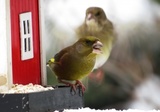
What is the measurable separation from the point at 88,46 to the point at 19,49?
0.25 meters

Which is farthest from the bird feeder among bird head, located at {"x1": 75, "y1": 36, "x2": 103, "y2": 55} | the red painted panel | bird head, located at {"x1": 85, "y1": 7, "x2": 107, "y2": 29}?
bird head, located at {"x1": 85, "y1": 7, "x2": 107, "y2": 29}

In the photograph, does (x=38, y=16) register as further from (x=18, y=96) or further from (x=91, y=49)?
(x=18, y=96)

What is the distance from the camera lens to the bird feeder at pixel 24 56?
2572mm

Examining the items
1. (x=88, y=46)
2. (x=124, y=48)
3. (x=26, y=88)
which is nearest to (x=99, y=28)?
(x=124, y=48)

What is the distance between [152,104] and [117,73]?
0.32 metres

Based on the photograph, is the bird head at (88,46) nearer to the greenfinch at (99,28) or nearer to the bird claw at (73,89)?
the bird claw at (73,89)

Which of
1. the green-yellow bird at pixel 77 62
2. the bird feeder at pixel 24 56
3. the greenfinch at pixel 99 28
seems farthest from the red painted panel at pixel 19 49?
the greenfinch at pixel 99 28

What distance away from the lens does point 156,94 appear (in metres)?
4.99

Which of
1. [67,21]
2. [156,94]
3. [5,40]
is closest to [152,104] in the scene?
[156,94]

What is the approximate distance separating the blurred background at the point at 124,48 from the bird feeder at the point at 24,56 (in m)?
1.74

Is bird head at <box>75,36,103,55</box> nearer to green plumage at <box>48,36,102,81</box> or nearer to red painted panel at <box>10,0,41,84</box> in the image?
green plumage at <box>48,36,102,81</box>

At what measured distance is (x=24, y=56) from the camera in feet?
9.35

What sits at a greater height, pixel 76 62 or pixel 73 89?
pixel 76 62

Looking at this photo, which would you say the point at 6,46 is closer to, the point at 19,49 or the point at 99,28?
the point at 19,49
